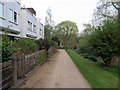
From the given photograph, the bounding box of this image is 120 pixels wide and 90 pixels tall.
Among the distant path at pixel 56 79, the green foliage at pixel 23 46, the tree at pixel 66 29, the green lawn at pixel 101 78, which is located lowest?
the distant path at pixel 56 79

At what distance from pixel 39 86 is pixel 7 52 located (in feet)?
6.63

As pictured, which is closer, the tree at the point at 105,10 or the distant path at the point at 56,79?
the distant path at the point at 56,79

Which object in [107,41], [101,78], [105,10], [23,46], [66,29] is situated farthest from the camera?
[66,29]

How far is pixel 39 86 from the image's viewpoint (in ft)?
18.0

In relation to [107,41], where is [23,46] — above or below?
below

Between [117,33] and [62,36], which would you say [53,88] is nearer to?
[117,33]

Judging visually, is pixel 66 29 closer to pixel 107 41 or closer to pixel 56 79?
pixel 107 41

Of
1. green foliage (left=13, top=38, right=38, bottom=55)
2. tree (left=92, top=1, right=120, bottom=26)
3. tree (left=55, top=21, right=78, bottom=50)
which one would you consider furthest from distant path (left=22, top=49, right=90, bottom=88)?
tree (left=55, top=21, right=78, bottom=50)

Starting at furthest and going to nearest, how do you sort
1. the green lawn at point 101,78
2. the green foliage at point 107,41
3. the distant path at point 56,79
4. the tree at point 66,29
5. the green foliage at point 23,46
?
the tree at point 66,29
the green foliage at point 107,41
the green foliage at point 23,46
the distant path at point 56,79
the green lawn at point 101,78

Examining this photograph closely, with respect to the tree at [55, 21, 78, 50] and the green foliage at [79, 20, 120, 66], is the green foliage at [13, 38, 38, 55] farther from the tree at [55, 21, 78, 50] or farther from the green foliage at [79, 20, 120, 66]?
the tree at [55, 21, 78, 50]

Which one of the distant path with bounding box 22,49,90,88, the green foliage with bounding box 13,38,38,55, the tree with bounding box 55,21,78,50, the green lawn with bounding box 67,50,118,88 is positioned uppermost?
the tree with bounding box 55,21,78,50

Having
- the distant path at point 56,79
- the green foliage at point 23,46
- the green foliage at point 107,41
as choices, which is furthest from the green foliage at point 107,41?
the green foliage at point 23,46

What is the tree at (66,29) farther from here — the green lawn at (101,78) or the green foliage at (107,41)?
the green lawn at (101,78)

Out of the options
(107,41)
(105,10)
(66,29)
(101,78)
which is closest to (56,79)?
(101,78)
